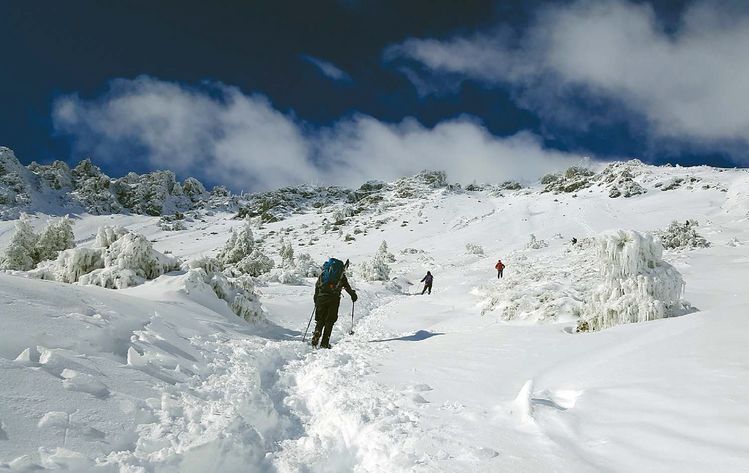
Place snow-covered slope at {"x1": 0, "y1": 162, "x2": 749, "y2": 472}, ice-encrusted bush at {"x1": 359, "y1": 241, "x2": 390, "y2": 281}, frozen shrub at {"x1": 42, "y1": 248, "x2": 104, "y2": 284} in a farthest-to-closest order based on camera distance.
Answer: ice-encrusted bush at {"x1": 359, "y1": 241, "x2": 390, "y2": 281} → frozen shrub at {"x1": 42, "y1": 248, "x2": 104, "y2": 284} → snow-covered slope at {"x1": 0, "y1": 162, "x2": 749, "y2": 472}

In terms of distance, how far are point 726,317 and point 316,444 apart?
6292 mm

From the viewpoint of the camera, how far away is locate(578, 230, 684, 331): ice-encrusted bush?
9.10 metres

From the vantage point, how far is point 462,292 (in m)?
23.1

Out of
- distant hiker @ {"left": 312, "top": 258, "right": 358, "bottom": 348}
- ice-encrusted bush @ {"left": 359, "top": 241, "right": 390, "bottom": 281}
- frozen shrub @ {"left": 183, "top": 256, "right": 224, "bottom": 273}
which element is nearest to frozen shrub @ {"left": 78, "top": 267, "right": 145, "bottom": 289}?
frozen shrub @ {"left": 183, "top": 256, "right": 224, "bottom": 273}

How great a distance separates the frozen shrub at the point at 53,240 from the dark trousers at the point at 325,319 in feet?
66.4

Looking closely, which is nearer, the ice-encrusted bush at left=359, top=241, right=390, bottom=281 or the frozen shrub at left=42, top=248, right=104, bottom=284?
the frozen shrub at left=42, top=248, right=104, bottom=284

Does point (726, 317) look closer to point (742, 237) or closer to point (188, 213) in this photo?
point (742, 237)

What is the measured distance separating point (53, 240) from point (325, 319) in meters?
21.5

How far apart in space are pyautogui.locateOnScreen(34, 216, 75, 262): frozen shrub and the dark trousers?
20250mm

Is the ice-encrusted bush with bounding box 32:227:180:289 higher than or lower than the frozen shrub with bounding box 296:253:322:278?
lower

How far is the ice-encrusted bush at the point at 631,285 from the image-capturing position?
9.10 m

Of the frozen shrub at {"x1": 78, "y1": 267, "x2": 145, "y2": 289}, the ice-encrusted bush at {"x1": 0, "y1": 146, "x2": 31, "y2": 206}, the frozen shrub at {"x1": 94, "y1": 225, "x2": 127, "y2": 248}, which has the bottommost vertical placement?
the frozen shrub at {"x1": 78, "y1": 267, "x2": 145, "y2": 289}

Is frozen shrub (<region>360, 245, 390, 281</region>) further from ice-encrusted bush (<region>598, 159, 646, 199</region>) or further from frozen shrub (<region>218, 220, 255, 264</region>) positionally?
ice-encrusted bush (<region>598, 159, 646, 199</region>)

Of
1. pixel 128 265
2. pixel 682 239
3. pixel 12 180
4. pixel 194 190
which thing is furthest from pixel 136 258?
pixel 194 190
